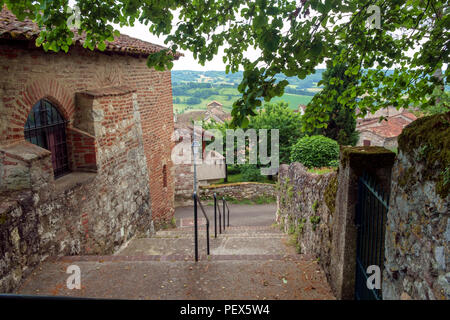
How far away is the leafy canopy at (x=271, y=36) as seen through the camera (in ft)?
10.1

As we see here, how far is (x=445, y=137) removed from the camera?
1.91 metres

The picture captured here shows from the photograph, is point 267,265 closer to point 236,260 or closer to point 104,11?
point 236,260

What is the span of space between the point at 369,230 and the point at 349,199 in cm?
38

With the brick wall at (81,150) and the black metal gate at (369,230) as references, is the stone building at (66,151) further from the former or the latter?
the black metal gate at (369,230)

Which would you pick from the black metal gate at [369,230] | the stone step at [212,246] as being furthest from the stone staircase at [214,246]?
the black metal gate at [369,230]

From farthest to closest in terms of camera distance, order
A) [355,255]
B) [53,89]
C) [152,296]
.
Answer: [53,89] → [152,296] → [355,255]

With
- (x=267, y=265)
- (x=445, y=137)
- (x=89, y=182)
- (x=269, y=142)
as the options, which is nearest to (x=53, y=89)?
(x=89, y=182)

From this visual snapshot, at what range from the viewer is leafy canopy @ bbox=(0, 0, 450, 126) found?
3092 mm

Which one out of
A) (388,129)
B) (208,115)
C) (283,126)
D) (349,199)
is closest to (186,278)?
(349,199)

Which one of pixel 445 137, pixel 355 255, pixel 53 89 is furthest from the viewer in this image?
pixel 53 89

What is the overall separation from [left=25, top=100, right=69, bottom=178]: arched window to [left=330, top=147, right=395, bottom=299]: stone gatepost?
15.3 feet

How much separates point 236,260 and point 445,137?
3515mm

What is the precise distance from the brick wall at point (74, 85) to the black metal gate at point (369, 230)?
453 cm
